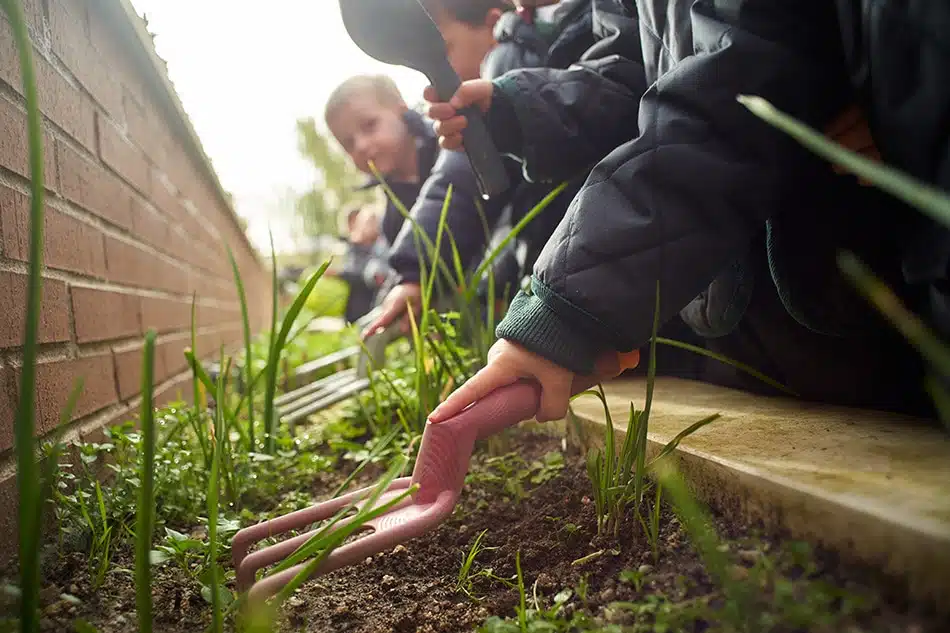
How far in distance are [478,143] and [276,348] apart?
2.19ft

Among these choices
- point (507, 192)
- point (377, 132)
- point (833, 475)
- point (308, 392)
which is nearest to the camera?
point (833, 475)

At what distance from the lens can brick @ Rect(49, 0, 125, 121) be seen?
3.99 ft

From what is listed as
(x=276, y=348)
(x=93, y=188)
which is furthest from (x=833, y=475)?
(x=93, y=188)

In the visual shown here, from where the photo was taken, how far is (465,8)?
2164mm

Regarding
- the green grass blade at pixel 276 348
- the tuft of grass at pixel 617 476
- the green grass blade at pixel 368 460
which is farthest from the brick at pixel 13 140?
the tuft of grass at pixel 617 476

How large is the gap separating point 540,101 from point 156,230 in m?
1.39

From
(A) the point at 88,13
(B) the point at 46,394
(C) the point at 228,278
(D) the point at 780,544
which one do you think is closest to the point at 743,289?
(D) the point at 780,544

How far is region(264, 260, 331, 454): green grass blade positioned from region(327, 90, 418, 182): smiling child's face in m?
2.35

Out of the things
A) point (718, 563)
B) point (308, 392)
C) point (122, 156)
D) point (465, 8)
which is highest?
point (465, 8)

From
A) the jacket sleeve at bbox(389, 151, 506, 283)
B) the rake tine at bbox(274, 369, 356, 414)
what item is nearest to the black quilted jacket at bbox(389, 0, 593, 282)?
the jacket sleeve at bbox(389, 151, 506, 283)

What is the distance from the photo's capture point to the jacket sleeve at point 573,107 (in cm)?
140

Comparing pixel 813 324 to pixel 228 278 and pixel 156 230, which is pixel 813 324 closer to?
pixel 156 230

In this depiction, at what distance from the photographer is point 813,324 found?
40.3 inches

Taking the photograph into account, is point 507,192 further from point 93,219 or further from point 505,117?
point 93,219
